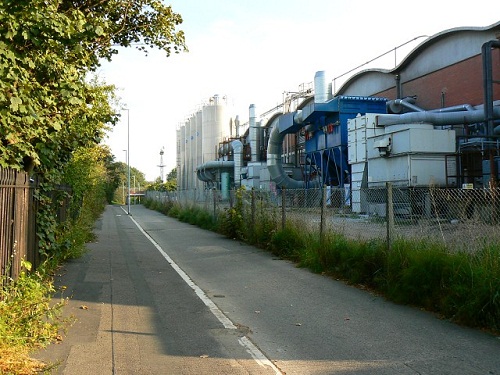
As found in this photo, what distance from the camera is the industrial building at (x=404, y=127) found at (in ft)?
70.5

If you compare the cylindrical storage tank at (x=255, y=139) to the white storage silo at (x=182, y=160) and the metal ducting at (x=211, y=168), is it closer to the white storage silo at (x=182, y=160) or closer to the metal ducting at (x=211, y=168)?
the metal ducting at (x=211, y=168)

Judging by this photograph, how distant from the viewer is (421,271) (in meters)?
7.46

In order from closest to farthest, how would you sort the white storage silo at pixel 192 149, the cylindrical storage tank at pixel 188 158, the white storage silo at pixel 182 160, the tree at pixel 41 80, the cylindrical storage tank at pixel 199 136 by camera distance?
the tree at pixel 41 80 < the cylindrical storage tank at pixel 199 136 < the white storage silo at pixel 192 149 < the cylindrical storage tank at pixel 188 158 < the white storage silo at pixel 182 160

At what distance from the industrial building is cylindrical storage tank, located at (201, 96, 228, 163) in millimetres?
19395

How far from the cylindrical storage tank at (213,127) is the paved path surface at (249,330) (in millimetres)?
62962

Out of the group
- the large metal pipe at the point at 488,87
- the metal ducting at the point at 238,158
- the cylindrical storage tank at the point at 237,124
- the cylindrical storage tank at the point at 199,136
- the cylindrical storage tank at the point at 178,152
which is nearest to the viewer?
the large metal pipe at the point at 488,87

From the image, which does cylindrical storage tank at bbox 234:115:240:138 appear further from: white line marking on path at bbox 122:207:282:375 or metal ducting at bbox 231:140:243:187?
white line marking on path at bbox 122:207:282:375

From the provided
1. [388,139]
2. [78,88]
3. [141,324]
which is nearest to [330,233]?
[141,324]

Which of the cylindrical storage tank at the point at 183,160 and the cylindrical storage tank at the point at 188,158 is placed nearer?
the cylindrical storage tank at the point at 188,158

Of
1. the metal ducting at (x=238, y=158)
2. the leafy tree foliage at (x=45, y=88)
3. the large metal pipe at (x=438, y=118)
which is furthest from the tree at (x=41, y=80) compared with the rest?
the metal ducting at (x=238, y=158)

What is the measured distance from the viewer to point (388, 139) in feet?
73.0

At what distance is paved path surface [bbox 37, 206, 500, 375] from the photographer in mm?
5098

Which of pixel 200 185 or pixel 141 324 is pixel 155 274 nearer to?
pixel 141 324

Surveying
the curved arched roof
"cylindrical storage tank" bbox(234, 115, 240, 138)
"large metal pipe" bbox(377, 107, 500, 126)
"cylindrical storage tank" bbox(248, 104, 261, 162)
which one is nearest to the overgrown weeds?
"large metal pipe" bbox(377, 107, 500, 126)
